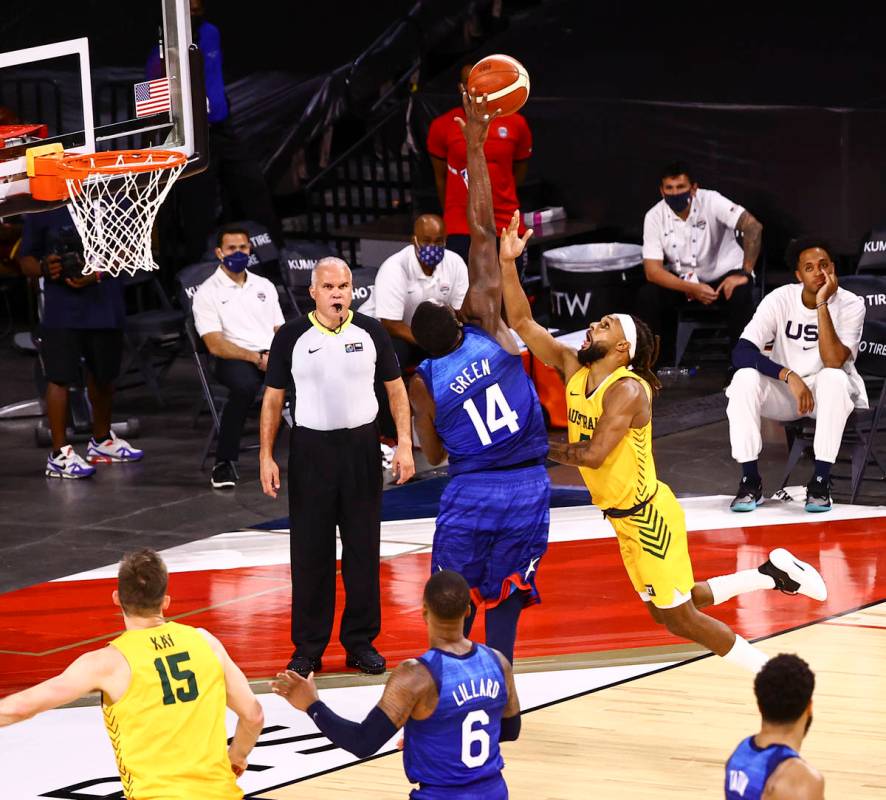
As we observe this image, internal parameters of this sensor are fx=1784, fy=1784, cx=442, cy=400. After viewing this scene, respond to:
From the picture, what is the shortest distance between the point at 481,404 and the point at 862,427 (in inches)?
174

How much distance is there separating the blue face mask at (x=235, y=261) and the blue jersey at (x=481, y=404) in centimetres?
449

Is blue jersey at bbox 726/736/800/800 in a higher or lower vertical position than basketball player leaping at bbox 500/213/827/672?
higher

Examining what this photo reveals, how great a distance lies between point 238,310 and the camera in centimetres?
1077

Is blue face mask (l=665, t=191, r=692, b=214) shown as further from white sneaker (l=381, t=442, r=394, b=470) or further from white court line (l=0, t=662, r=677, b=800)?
white court line (l=0, t=662, r=677, b=800)

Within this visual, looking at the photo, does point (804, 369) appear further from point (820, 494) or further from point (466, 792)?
point (466, 792)

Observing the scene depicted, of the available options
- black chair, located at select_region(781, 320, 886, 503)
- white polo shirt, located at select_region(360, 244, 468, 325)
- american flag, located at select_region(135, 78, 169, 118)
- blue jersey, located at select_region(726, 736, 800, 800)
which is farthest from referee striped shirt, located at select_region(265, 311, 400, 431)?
white polo shirt, located at select_region(360, 244, 468, 325)

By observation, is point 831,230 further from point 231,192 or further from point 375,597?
point 375,597

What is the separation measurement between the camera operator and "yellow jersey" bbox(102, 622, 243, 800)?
6396 millimetres

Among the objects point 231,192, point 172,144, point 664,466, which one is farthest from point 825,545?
point 231,192

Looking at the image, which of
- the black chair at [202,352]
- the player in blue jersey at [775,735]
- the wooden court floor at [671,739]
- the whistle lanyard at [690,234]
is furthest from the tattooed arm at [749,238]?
the player in blue jersey at [775,735]

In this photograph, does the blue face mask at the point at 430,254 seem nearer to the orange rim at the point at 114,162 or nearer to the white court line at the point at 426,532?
the white court line at the point at 426,532

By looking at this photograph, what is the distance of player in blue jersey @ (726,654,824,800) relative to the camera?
3945 mm

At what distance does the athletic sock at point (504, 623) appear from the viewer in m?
6.28

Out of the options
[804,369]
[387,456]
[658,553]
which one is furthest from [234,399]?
[658,553]
